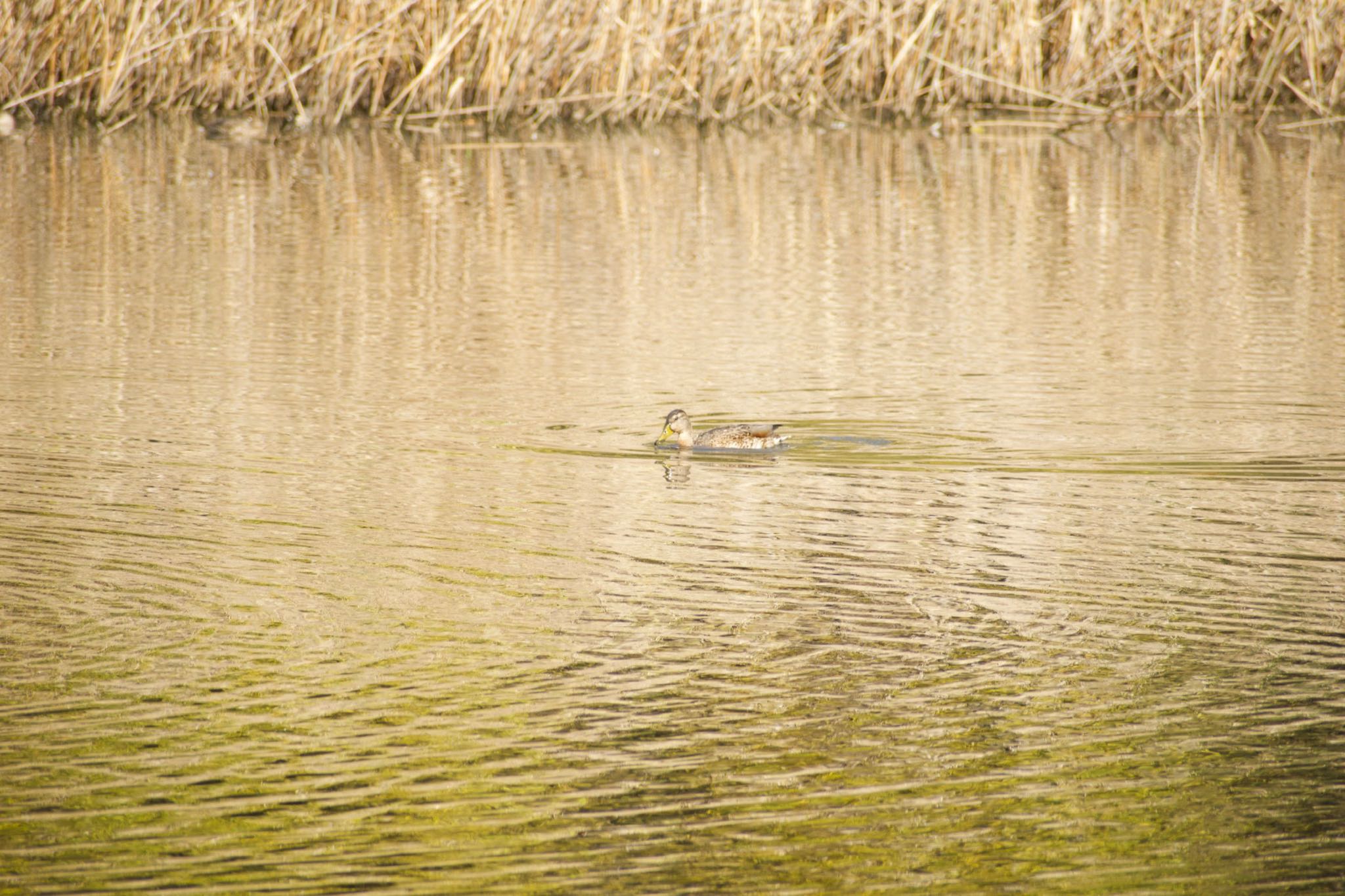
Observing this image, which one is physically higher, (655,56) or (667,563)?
(655,56)

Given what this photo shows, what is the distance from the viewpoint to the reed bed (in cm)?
1530

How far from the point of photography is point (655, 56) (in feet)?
52.2

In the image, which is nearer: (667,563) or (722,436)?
(667,563)

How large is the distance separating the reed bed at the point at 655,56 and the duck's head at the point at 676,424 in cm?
910

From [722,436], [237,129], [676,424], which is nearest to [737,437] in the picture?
[722,436]

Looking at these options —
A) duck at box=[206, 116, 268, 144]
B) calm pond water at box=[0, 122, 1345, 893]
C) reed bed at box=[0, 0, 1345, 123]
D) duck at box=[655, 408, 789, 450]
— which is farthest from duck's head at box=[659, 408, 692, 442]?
duck at box=[206, 116, 268, 144]

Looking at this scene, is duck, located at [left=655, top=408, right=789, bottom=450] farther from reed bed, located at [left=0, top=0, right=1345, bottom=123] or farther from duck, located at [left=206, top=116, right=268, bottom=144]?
duck, located at [left=206, top=116, right=268, bottom=144]

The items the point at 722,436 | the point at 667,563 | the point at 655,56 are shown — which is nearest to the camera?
the point at 667,563

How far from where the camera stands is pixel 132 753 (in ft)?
12.7

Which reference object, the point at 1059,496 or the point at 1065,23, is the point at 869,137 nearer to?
the point at 1065,23

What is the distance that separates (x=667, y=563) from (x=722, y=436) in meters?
1.41

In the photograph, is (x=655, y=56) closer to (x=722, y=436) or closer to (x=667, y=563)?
(x=722, y=436)

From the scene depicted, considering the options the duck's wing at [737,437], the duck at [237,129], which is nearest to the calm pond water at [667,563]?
the duck's wing at [737,437]

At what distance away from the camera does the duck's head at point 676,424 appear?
669cm
